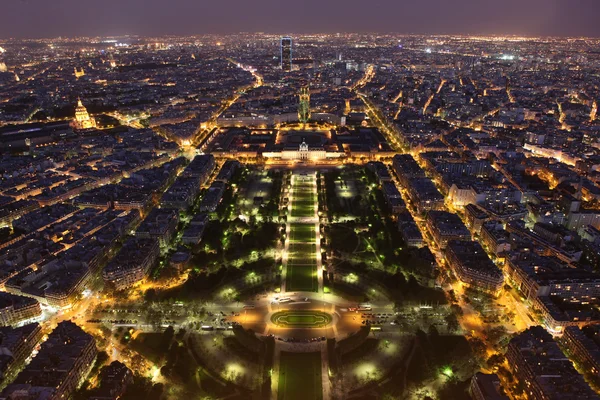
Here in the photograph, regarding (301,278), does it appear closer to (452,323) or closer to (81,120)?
(452,323)

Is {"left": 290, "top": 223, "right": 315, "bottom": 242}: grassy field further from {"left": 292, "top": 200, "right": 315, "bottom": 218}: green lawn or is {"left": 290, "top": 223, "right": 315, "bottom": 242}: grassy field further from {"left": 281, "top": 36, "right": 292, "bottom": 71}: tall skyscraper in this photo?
{"left": 281, "top": 36, "right": 292, "bottom": 71}: tall skyscraper

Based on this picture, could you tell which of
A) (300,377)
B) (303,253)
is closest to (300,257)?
(303,253)

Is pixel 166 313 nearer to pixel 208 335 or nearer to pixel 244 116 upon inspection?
pixel 208 335

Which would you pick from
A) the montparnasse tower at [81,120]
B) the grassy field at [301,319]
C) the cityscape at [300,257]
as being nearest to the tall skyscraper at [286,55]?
the cityscape at [300,257]

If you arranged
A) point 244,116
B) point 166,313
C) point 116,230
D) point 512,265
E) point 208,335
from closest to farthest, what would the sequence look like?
point 208,335 → point 166,313 → point 512,265 → point 116,230 → point 244,116

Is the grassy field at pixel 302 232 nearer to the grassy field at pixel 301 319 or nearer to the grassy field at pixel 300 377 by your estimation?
the grassy field at pixel 301 319

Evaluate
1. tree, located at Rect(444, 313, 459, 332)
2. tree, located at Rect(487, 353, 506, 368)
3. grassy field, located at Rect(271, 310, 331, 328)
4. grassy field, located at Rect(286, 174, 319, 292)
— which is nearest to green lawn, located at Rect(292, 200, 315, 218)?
grassy field, located at Rect(286, 174, 319, 292)

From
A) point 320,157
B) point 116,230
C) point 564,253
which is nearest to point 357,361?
point 564,253

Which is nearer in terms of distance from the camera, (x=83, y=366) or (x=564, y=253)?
(x=83, y=366)
